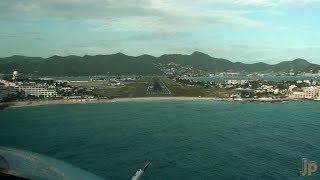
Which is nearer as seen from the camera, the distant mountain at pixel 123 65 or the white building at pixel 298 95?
the white building at pixel 298 95

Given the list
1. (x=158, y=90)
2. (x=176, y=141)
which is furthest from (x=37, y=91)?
(x=176, y=141)

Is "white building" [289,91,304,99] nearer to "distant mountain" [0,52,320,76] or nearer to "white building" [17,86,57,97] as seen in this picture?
"white building" [17,86,57,97]

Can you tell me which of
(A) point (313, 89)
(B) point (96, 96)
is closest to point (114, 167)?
(B) point (96, 96)

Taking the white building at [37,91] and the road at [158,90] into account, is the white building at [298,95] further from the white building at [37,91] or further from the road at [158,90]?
the white building at [37,91]

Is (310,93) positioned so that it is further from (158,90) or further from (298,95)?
(158,90)

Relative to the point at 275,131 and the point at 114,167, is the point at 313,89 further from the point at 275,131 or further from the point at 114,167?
the point at 114,167

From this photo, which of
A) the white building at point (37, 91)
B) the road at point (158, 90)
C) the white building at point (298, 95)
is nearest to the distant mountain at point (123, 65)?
the road at point (158, 90)

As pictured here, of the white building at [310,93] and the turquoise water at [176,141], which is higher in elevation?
the white building at [310,93]
